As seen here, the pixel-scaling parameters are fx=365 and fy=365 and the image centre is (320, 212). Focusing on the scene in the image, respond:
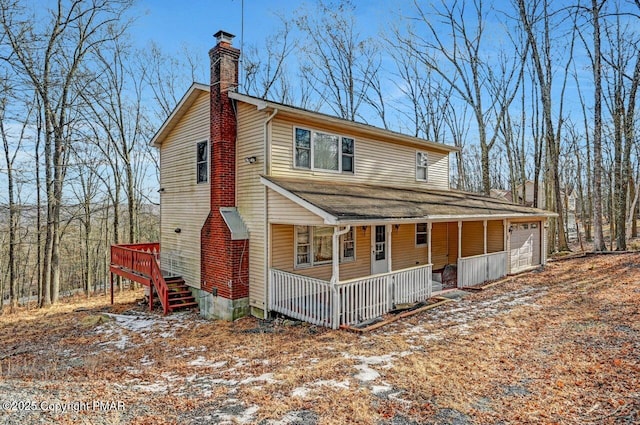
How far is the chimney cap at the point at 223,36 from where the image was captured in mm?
11344

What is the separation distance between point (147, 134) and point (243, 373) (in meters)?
24.5

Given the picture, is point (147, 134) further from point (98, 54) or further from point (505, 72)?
point (505, 72)

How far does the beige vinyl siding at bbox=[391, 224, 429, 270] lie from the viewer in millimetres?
13805

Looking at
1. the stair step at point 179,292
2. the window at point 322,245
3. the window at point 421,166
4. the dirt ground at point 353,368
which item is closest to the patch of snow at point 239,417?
the dirt ground at point 353,368

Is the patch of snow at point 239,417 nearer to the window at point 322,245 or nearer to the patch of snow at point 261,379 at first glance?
the patch of snow at point 261,379

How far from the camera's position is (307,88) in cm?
2998

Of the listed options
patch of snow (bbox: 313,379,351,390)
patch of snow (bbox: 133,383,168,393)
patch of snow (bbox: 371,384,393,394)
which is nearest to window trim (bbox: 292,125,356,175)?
patch of snow (bbox: 313,379,351,390)

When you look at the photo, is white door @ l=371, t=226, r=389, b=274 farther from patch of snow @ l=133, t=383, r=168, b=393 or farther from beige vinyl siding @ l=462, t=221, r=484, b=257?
patch of snow @ l=133, t=383, r=168, b=393

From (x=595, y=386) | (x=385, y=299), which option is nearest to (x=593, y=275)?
(x=385, y=299)

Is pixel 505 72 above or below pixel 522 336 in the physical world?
above

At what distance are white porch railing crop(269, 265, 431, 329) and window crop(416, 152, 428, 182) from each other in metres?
6.27

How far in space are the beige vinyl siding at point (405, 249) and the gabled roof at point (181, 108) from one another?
828cm

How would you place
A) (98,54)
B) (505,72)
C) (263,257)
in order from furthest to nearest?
(505,72)
(98,54)
(263,257)

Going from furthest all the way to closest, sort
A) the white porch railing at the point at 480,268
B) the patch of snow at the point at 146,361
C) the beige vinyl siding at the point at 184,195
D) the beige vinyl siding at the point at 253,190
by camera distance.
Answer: the white porch railing at the point at 480,268
the beige vinyl siding at the point at 184,195
the beige vinyl siding at the point at 253,190
the patch of snow at the point at 146,361
